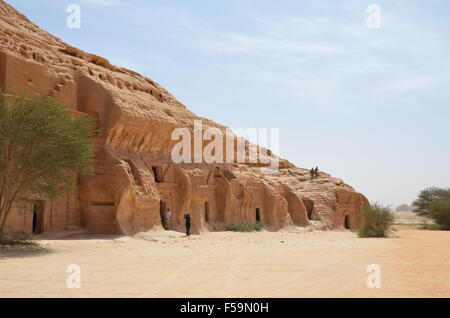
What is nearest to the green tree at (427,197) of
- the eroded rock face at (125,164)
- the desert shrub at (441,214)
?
the desert shrub at (441,214)

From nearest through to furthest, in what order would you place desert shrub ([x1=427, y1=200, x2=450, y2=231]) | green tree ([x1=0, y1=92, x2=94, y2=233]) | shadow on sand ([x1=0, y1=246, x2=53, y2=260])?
shadow on sand ([x1=0, y1=246, x2=53, y2=260]) → green tree ([x1=0, y1=92, x2=94, y2=233]) → desert shrub ([x1=427, y1=200, x2=450, y2=231])

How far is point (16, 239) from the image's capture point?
53.4 feet

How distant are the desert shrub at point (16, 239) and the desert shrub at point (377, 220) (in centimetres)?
1810

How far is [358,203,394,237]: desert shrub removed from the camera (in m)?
25.7

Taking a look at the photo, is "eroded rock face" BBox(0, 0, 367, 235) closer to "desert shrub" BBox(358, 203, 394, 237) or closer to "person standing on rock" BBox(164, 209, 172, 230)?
"person standing on rock" BBox(164, 209, 172, 230)

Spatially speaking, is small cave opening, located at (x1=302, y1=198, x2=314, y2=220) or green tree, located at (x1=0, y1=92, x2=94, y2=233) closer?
green tree, located at (x1=0, y1=92, x2=94, y2=233)

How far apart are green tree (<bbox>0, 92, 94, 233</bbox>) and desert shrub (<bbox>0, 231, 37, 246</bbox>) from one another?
49 centimetres

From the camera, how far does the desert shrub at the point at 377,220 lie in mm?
25734

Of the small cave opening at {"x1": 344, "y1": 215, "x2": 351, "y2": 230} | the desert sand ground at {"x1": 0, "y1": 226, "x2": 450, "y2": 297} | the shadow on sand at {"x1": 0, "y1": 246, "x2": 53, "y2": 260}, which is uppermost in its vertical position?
the desert sand ground at {"x1": 0, "y1": 226, "x2": 450, "y2": 297}

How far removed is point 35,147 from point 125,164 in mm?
7541

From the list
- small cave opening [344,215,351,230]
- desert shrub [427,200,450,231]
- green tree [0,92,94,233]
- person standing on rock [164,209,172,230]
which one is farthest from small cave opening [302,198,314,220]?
green tree [0,92,94,233]

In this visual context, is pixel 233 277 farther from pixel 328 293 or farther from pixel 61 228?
pixel 61 228

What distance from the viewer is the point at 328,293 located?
7.85 m
